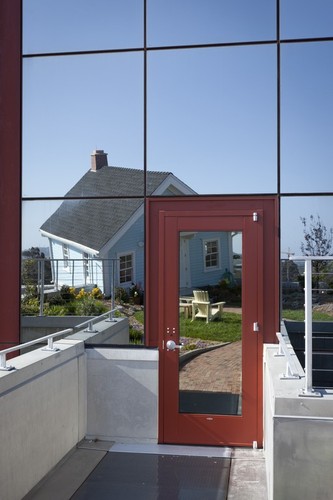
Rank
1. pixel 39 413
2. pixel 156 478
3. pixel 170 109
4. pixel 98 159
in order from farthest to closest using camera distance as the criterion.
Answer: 1. pixel 98 159
2. pixel 170 109
3. pixel 156 478
4. pixel 39 413

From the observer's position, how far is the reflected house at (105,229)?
17.7 feet

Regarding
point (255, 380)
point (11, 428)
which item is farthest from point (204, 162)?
point (11, 428)

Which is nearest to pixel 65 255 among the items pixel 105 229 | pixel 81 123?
pixel 105 229

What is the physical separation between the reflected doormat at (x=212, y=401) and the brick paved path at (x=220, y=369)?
46 mm

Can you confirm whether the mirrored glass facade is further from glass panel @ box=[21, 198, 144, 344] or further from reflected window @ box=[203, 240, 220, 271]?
reflected window @ box=[203, 240, 220, 271]

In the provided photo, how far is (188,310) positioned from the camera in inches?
Answer: 208

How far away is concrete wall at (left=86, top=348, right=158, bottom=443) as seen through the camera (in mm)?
5254

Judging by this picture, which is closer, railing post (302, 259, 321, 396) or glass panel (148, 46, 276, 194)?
railing post (302, 259, 321, 396)

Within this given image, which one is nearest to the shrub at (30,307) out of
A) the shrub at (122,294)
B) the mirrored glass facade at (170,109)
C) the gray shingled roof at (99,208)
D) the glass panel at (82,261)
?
the glass panel at (82,261)

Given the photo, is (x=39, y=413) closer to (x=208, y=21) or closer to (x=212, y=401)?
(x=212, y=401)

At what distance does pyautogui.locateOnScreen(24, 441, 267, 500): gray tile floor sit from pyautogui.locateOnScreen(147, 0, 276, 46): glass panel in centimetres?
355

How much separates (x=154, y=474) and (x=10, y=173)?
294 centimetres

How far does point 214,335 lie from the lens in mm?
5195

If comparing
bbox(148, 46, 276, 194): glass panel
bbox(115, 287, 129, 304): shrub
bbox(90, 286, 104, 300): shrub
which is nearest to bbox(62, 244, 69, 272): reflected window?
bbox(90, 286, 104, 300): shrub
